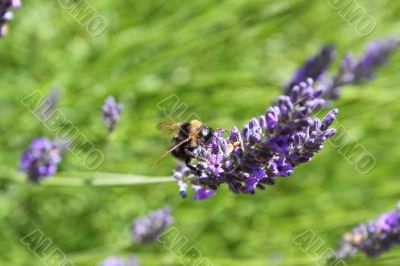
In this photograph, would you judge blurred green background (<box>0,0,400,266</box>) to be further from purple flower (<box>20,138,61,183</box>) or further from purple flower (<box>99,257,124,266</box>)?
purple flower (<box>20,138,61,183</box>)

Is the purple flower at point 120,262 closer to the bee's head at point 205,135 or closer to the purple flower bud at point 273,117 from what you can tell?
the bee's head at point 205,135

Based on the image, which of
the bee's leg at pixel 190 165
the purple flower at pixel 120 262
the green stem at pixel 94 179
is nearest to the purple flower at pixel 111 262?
the purple flower at pixel 120 262

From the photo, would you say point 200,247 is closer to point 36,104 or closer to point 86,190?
point 86,190

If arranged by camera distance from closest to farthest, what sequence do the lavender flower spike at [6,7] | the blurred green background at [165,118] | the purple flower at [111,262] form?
the lavender flower spike at [6,7] < the purple flower at [111,262] < the blurred green background at [165,118]

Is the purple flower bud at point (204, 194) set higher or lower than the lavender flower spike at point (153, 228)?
lower

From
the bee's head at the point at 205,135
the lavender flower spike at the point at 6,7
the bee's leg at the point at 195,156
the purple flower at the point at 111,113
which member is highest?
the lavender flower spike at the point at 6,7

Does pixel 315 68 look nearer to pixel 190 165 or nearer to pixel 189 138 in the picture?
pixel 189 138
